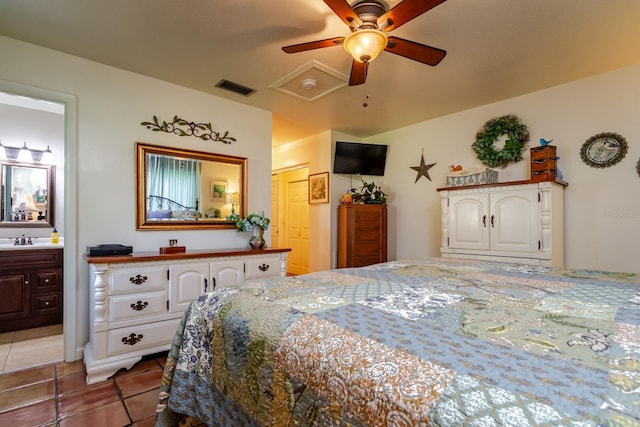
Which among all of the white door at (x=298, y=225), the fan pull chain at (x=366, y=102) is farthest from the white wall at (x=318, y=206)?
the fan pull chain at (x=366, y=102)

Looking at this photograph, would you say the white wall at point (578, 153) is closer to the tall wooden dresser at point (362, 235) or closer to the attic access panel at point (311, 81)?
the tall wooden dresser at point (362, 235)

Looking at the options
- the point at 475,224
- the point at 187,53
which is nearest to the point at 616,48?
the point at 475,224

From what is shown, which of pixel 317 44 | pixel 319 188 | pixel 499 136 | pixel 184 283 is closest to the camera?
pixel 317 44

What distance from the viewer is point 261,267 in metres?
3.02

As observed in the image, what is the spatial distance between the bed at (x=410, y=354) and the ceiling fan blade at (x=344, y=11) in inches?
54.2

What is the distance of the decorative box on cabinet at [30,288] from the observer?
2.96 metres

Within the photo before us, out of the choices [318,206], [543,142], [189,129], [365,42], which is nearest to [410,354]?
[365,42]

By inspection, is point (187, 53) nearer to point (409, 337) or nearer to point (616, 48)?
point (409, 337)

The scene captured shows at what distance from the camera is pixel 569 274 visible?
1.67 m

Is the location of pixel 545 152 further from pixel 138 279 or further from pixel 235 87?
pixel 138 279

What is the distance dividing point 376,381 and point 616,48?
3.15 meters

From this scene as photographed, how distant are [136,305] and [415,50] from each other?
2.64m

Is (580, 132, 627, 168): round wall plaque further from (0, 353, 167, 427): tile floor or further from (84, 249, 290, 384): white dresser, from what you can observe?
(0, 353, 167, 427): tile floor

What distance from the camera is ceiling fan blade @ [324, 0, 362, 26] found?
153 centimetres
